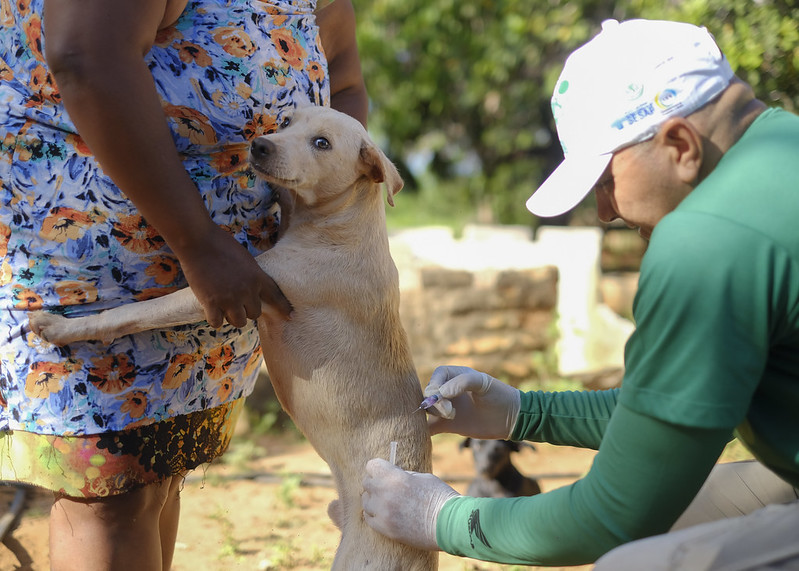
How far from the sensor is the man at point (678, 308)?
1.52 meters

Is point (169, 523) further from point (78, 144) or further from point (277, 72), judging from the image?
point (277, 72)

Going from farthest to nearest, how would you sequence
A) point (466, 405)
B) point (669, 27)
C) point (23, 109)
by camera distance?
point (466, 405), point (23, 109), point (669, 27)

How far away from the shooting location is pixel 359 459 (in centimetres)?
232

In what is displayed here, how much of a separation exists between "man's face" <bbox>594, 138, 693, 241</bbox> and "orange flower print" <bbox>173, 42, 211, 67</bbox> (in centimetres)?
102

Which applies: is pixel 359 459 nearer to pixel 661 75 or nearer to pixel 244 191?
pixel 244 191

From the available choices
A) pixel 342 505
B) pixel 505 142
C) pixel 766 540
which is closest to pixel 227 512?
pixel 342 505

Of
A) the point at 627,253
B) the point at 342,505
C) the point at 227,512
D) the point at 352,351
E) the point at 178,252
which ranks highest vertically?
the point at 178,252

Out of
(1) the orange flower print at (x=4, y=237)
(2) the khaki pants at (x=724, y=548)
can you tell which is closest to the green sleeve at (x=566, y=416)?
(2) the khaki pants at (x=724, y=548)

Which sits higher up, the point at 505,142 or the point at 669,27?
the point at 669,27

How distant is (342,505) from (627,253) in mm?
9497

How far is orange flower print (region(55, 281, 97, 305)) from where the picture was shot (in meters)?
2.05

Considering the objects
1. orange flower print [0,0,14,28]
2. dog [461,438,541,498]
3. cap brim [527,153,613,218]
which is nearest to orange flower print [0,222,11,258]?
orange flower print [0,0,14,28]

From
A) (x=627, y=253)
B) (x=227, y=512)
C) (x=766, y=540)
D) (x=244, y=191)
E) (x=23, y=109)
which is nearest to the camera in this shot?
(x=766, y=540)

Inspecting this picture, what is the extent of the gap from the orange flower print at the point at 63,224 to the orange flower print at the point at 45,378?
0.32 meters
